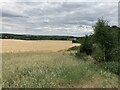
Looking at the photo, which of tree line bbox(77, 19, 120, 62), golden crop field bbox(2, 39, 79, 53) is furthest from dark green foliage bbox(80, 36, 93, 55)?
golden crop field bbox(2, 39, 79, 53)

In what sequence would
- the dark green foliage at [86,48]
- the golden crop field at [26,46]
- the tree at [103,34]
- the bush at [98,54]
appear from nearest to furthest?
the tree at [103,34] → the bush at [98,54] → the dark green foliage at [86,48] → the golden crop field at [26,46]

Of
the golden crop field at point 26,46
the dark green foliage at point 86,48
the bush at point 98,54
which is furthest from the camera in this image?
the golden crop field at point 26,46

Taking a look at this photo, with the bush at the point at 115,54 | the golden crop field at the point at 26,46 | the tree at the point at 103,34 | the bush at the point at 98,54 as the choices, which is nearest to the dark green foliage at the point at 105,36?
the tree at the point at 103,34

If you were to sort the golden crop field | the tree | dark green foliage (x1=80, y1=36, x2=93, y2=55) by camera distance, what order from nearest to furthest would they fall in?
the tree, dark green foliage (x1=80, y1=36, x2=93, y2=55), the golden crop field

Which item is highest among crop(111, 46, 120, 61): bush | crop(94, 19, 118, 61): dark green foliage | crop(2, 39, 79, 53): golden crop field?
crop(94, 19, 118, 61): dark green foliage

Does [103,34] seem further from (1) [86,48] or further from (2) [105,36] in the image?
(1) [86,48]

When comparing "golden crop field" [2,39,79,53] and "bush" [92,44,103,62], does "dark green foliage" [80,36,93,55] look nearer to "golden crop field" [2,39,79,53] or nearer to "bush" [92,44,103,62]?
"bush" [92,44,103,62]

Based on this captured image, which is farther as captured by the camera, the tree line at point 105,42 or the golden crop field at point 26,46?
the golden crop field at point 26,46

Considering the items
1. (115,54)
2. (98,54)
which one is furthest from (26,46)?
(115,54)

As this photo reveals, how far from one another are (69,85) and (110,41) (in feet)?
51.5

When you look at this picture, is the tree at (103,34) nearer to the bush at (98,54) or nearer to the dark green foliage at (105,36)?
the dark green foliage at (105,36)

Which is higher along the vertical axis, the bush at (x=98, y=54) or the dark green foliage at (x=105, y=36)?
the dark green foliage at (x=105, y=36)

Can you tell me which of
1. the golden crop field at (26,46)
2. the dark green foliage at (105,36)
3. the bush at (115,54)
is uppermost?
the dark green foliage at (105,36)

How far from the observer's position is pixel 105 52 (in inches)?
1020
